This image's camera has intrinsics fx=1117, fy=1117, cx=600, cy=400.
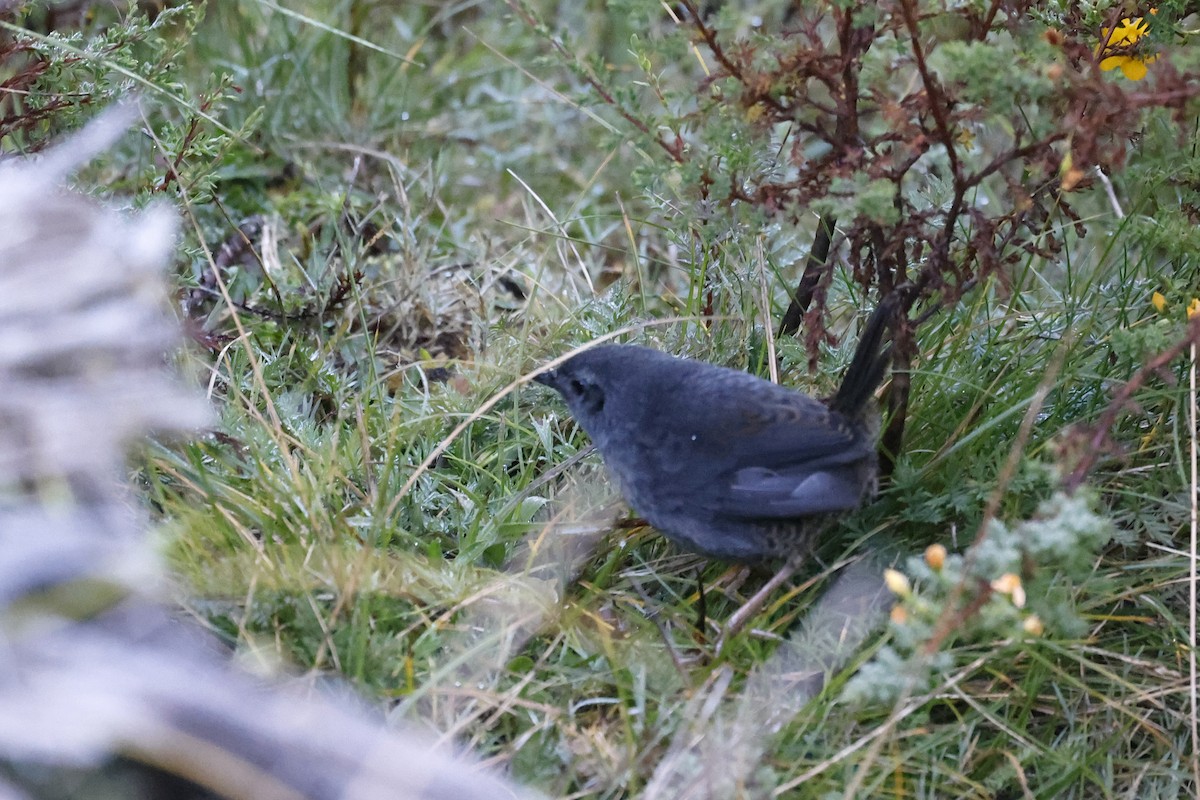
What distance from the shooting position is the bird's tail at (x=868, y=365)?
3078mm

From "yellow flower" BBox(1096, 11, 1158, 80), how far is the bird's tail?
38.8 inches

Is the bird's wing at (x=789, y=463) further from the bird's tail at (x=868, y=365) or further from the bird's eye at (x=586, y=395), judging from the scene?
the bird's eye at (x=586, y=395)

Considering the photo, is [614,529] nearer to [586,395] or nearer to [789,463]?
[586,395]

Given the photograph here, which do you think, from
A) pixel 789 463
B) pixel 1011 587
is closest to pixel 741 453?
pixel 789 463

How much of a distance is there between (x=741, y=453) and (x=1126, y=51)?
5.40 ft

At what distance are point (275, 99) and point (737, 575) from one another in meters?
3.38

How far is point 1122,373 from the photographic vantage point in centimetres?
338

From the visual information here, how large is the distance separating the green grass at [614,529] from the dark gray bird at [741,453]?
21 centimetres

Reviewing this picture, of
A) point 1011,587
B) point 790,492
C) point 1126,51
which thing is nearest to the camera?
point 1011,587

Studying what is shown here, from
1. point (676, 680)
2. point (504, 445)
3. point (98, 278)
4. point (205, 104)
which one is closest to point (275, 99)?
point (205, 104)

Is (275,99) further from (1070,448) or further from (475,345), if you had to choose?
(1070,448)

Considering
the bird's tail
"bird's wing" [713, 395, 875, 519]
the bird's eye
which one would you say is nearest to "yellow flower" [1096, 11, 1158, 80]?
the bird's tail

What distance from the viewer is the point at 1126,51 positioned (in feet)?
10.7

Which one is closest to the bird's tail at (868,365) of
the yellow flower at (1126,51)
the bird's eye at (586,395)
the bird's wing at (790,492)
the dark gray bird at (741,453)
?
the dark gray bird at (741,453)
